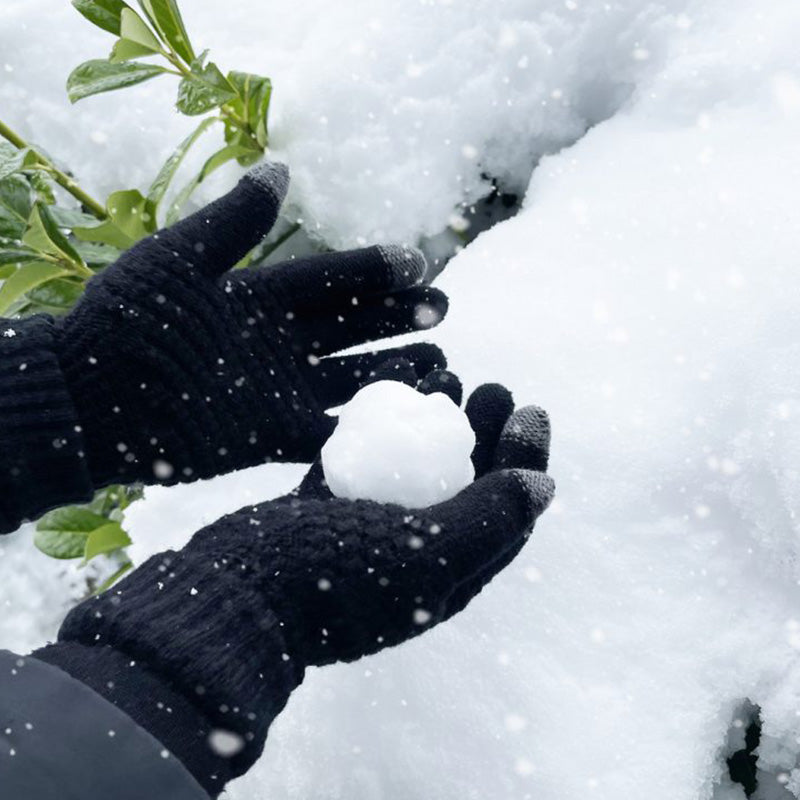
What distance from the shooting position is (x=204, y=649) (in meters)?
0.79

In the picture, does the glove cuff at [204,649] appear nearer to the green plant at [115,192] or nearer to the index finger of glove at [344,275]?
the index finger of glove at [344,275]

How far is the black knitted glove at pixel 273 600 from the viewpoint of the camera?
777 mm

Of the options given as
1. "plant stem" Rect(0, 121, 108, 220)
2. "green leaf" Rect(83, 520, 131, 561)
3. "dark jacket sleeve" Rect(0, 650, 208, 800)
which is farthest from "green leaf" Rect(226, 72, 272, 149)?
"dark jacket sleeve" Rect(0, 650, 208, 800)

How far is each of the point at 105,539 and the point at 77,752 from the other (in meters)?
0.70

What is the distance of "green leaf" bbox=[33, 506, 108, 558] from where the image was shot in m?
1.45

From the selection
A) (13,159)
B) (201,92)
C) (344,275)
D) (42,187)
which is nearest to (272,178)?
(344,275)

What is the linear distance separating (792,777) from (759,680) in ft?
0.38

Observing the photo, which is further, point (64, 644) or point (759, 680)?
point (759, 680)

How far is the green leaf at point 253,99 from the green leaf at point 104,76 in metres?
0.10

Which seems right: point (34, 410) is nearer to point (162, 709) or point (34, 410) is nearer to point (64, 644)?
point (64, 644)

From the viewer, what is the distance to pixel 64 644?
0.81m

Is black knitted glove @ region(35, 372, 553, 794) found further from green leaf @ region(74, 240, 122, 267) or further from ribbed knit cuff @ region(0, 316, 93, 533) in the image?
green leaf @ region(74, 240, 122, 267)

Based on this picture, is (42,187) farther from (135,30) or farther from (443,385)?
(443,385)

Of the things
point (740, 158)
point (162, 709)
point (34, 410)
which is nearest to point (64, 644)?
point (162, 709)
